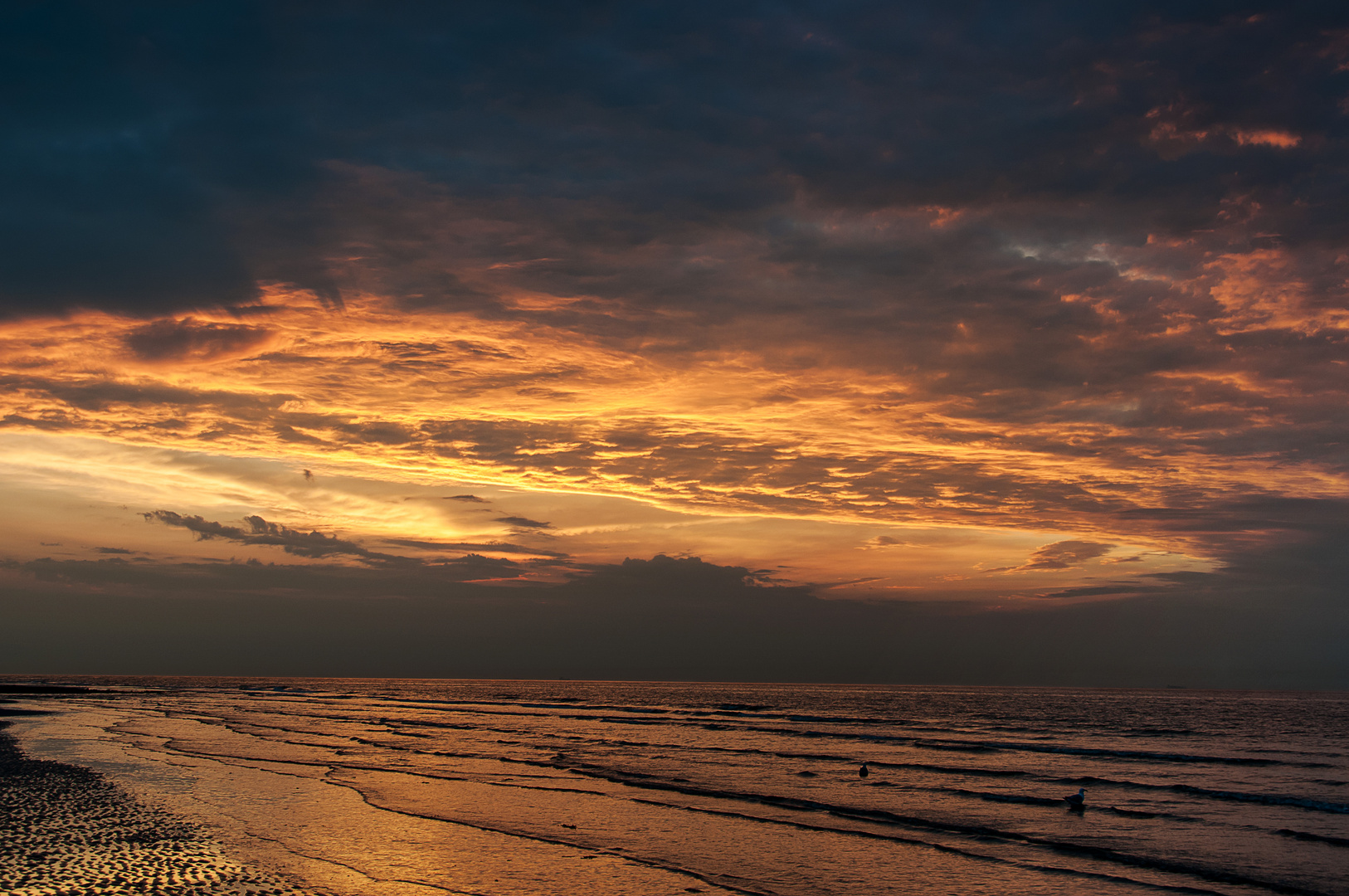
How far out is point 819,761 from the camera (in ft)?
141

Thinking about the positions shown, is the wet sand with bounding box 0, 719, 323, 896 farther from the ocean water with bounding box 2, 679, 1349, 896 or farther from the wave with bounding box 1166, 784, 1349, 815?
the wave with bounding box 1166, 784, 1349, 815

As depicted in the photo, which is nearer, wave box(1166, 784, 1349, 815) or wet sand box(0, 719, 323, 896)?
wet sand box(0, 719, 323, 896)

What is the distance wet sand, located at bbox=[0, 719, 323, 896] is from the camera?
15852 millimetres

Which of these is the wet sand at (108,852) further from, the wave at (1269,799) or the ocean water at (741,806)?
the wave at (1269,799)

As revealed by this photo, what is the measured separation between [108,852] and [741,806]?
58.1ft

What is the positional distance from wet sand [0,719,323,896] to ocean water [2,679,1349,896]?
99cm

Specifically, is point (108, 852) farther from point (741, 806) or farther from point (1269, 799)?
point (1269, 799)

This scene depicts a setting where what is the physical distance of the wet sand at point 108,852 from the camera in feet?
52.0

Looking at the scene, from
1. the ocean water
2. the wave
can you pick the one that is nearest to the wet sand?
the ocean water

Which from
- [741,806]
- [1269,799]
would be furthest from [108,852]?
[1269,799]

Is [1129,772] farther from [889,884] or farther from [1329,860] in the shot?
[889,884]

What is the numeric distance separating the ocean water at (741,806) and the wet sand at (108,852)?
99 cm

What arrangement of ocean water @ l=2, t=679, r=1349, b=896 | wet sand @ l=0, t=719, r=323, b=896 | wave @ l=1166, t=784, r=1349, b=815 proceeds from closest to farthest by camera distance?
wet sand @ l=0, t=719, r=323, b=896 < ocean water @ l=2, t=679, r=1349, b=896 < wave @ l=1166, t=784, r=1349, b=815

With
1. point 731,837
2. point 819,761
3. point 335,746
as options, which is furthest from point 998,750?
point 335,746
